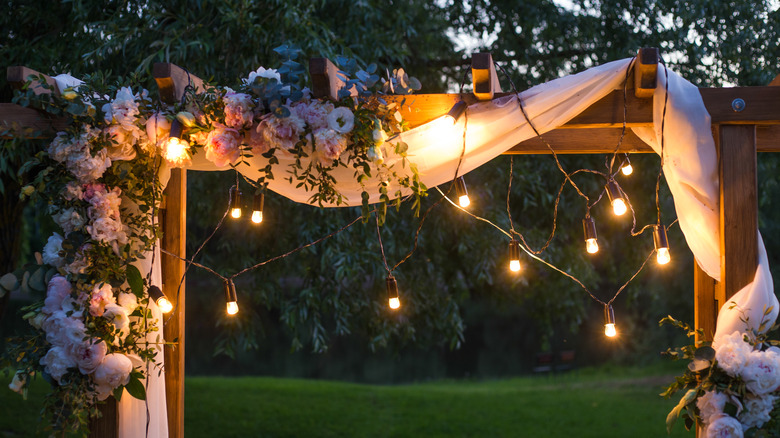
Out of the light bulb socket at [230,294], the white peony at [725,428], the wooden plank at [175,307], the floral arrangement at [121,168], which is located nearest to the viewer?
the white peony at [725,428]

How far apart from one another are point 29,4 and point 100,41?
0.96 meters

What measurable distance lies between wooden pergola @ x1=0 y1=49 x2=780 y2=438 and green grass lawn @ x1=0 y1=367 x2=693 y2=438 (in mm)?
3973

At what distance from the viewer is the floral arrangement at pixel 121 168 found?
2652mm

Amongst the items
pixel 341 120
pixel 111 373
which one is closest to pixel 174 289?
pixel 111 373

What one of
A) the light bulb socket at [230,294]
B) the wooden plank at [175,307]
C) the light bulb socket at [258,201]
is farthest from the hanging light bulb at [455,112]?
the wooden plank at [175,307]

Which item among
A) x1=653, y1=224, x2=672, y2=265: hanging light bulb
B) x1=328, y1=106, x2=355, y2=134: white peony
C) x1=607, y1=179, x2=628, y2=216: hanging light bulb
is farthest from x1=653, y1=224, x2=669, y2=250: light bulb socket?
x1=328, y1=106, x2=355, y2=134: white peony

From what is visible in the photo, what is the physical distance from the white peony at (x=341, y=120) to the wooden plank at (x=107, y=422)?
1305mm

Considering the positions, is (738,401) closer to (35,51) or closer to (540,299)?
(540,299)

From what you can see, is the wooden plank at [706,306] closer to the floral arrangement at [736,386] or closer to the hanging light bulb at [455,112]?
the floral arrangement at [736,386]

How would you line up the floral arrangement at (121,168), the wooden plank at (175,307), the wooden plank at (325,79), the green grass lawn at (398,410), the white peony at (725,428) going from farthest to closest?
the green grass lawn at (398,410) → the wooden plank at (175,307) → the floral arrangement at (121,168) → the wooden plank at (325,79) → the white peony at (725,428)

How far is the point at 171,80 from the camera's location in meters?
2.68

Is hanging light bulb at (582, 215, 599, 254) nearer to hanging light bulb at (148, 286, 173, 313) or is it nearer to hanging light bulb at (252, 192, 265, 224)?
hanging light bulb at (252, 192, 265, 224)

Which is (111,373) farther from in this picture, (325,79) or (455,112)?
(455,112)

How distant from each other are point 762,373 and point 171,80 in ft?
7.31
